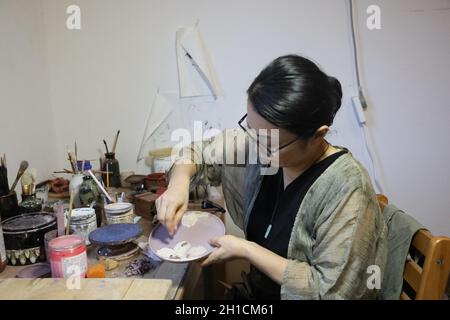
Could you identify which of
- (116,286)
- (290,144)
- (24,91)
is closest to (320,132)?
(290,144)

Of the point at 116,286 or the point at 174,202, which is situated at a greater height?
the point at 174,202

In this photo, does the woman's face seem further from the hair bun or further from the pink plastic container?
the pink plastic container

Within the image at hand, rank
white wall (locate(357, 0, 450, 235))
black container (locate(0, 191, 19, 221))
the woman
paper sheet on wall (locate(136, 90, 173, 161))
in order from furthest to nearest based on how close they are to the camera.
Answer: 1. paper sheet on wall (locate(136, 90, 173, 161))
2. white wall (locate(357, 0, 450, 235))
3. black container (locate(0, 191, 19, 221))
4. the woman

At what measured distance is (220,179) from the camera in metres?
1.22

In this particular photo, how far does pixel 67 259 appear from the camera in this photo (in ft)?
2.63

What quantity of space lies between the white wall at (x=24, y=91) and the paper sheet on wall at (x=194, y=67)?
711 mm

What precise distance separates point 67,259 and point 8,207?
0.46 m

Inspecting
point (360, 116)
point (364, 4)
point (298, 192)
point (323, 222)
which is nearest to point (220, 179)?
point (298, 192)

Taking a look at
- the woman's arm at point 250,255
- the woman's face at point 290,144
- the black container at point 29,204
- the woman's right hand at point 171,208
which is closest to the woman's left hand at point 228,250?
the woman's arm at point 250,255

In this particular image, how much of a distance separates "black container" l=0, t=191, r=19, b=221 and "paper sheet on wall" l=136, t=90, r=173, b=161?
76 cm

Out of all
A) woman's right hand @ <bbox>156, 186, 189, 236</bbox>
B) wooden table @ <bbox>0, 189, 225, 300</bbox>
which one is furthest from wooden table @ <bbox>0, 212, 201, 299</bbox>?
woman's right hand @ <bbox>156, 186, 189, 236</bbox>

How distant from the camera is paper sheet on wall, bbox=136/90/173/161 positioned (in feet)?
5.65

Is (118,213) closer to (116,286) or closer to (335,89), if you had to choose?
(116,286)

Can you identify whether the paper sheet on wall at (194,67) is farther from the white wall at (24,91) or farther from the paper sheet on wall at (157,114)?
the white wall at (24,91)
